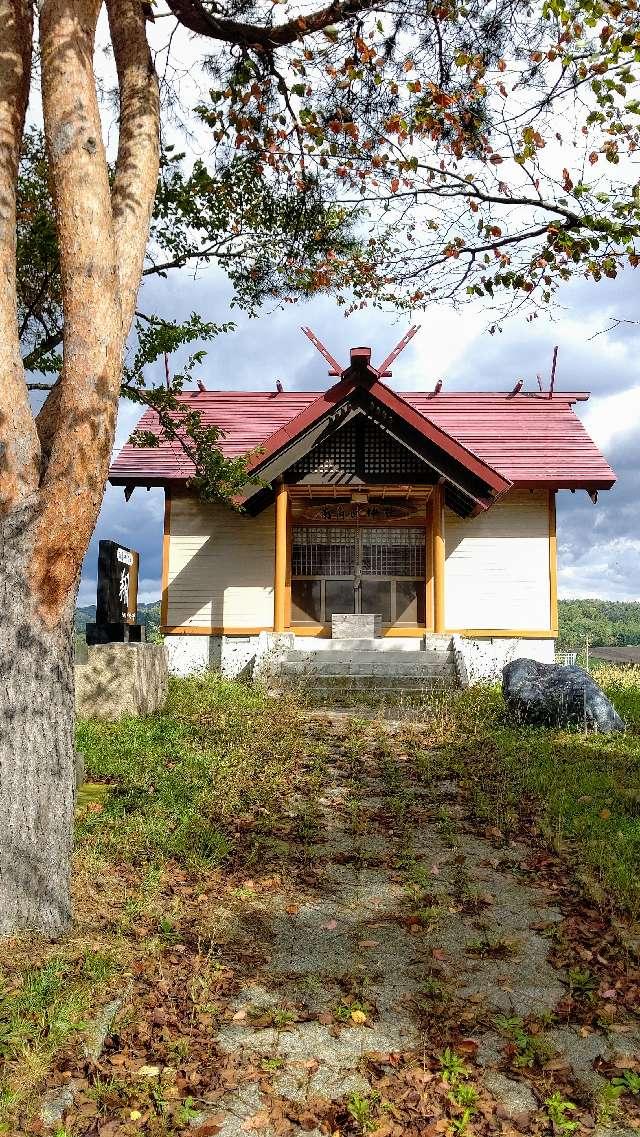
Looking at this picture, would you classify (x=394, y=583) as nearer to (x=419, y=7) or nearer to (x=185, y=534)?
(x=185, y=534)

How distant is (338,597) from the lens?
57.2ft

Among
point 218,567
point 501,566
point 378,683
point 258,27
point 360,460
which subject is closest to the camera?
point 258,27

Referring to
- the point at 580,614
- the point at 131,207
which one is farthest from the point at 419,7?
the point at 580,614

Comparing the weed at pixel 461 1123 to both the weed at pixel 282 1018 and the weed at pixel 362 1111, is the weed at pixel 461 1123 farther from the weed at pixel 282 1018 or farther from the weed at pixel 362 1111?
the weed at pixel 282 1018

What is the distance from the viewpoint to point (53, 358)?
978 cm

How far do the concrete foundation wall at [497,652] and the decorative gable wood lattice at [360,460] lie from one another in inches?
138

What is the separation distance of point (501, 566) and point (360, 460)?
383 cm

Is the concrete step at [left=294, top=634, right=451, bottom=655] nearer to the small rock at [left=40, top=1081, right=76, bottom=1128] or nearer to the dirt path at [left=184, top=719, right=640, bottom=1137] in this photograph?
the dirt path at [left=184, top=719, right=640, bottom=1137]

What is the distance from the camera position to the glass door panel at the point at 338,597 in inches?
683

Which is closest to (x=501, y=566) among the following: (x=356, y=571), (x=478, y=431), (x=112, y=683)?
(x=356, y=571)

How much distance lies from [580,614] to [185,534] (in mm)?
49721

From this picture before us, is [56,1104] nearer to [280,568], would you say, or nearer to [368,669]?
[368,669]

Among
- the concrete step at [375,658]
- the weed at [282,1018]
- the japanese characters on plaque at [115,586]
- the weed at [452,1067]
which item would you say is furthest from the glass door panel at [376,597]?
the weed at [452,1067]

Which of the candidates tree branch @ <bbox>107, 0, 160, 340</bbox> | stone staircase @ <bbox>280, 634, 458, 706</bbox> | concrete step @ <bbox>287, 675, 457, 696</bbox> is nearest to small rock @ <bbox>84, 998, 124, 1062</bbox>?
tree branch @ <bbox>107, 0, 160, 340</bbox>
